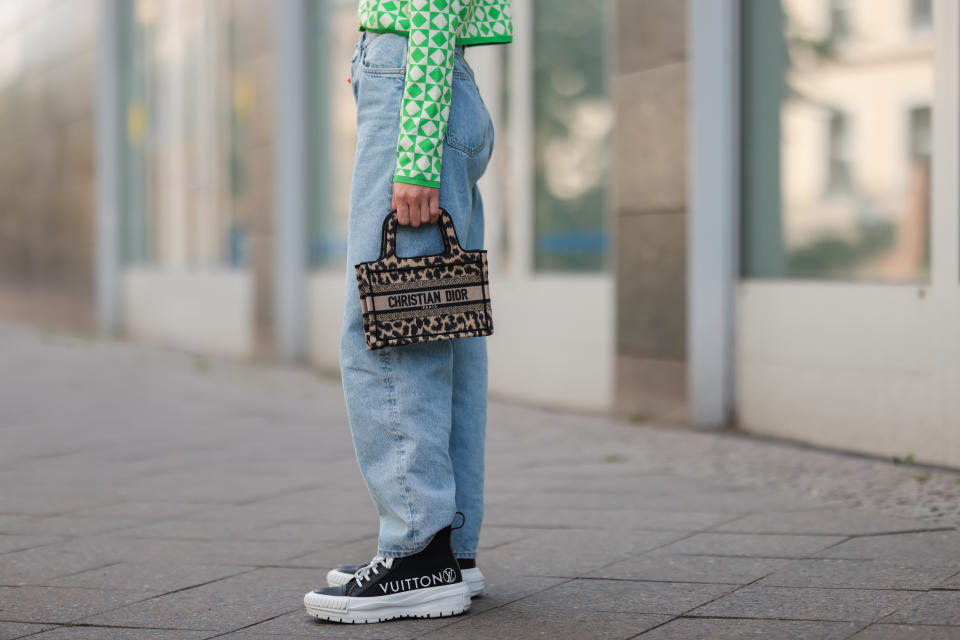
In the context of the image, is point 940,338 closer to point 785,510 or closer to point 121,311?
point 785,510

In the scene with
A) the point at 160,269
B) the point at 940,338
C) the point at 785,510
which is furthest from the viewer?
the point at 160,269

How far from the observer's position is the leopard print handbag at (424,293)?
9.12ft

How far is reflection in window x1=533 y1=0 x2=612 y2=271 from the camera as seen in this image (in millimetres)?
7059

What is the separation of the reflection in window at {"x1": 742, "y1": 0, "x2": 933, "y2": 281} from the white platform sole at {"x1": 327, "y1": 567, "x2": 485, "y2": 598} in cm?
282

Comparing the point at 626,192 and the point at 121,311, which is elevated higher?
the point at 626,192

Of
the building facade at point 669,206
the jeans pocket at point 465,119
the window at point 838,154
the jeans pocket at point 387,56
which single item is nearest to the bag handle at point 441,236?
the jeans pocket at point 465,119

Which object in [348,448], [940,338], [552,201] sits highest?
[552,201]

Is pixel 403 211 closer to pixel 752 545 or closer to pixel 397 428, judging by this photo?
pixel 397 428

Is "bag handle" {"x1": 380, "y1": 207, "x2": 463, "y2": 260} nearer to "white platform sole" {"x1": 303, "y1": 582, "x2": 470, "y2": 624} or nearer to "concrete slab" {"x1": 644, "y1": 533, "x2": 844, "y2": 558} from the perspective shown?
"white platform sole" {"x1": 303, "y1": 582, "x2": 470, "y2": 624}

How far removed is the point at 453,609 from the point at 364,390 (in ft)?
1.79

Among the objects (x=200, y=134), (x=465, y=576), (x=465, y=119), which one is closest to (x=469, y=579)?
(x=465, y=576)

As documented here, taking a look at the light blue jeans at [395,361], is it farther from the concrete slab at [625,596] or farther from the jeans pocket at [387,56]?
the concrete slab at [625,596]

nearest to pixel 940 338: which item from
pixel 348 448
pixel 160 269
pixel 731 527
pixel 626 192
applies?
pixel 731 527

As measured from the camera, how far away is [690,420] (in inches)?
239
